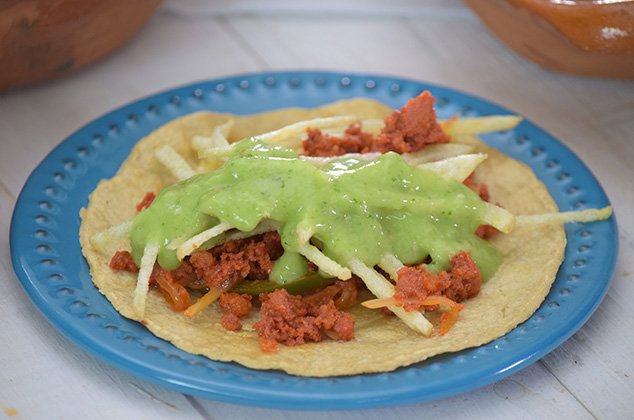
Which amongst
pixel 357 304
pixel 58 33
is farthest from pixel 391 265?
pixel 58 33

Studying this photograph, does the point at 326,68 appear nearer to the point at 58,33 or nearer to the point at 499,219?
the point at 58,33

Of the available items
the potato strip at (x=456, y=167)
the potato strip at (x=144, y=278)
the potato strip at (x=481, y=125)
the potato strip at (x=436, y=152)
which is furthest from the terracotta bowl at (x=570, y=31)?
the potato strip at (x=144, y=278)

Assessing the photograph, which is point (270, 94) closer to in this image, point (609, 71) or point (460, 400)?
→ point (609, 71)

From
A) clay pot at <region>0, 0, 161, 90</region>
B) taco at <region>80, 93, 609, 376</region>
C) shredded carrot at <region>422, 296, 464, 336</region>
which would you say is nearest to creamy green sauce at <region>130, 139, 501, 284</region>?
taco at <region>80, 93, 609, 376</region>

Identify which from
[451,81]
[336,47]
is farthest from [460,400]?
[336,47]

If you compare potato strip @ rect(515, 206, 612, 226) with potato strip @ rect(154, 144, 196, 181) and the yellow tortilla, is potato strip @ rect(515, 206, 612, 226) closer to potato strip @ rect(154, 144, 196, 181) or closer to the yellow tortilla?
the yellow tortilla

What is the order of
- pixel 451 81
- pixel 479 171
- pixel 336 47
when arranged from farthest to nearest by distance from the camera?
pixel 336 47, pixel 451 81, pixel 479 171

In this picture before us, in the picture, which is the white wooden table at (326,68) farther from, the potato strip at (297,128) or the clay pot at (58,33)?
the potato strip at (297,128)
